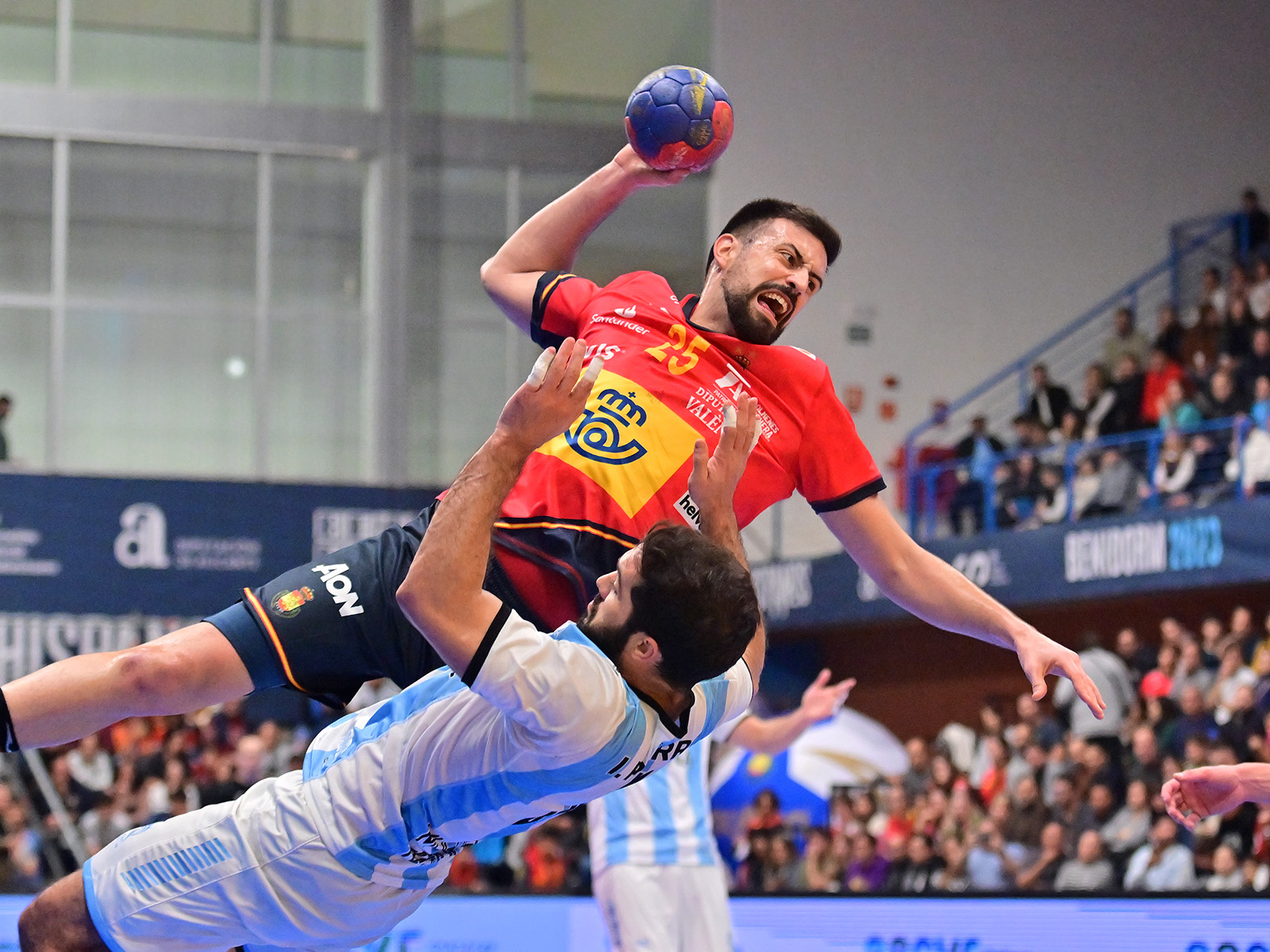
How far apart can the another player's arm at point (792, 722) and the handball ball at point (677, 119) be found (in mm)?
2970

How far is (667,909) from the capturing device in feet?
24.6

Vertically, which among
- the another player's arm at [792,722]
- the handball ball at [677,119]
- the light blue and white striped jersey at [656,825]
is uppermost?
the handball ball at [677,119]

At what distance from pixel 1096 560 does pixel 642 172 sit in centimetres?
1121

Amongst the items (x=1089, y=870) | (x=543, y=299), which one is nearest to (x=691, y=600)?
(x=543, y=299)

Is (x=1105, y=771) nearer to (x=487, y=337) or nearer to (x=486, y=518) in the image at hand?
(x=486, y=518)

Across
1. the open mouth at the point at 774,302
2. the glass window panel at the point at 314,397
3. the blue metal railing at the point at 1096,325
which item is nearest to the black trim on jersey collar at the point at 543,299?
the open mouth at the point at 774,302

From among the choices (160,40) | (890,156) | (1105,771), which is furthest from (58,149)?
(1105,771)

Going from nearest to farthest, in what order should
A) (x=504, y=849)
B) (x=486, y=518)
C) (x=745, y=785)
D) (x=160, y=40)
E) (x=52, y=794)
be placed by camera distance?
(x=486, y=518)
(x=504, y=849)
(x=52, y=794)
(x=745, y=785)
(x=160, y=40)

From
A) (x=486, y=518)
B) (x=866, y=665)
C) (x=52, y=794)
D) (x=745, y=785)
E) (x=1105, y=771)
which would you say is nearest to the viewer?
(x=486, y=518)

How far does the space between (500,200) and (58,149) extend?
18.9ft

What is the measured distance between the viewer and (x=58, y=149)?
2075 cm

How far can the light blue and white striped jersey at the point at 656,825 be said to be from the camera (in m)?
7.55

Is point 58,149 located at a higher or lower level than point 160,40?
lower

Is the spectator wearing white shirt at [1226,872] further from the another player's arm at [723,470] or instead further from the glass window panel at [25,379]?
the glass window panel at [25,379]
